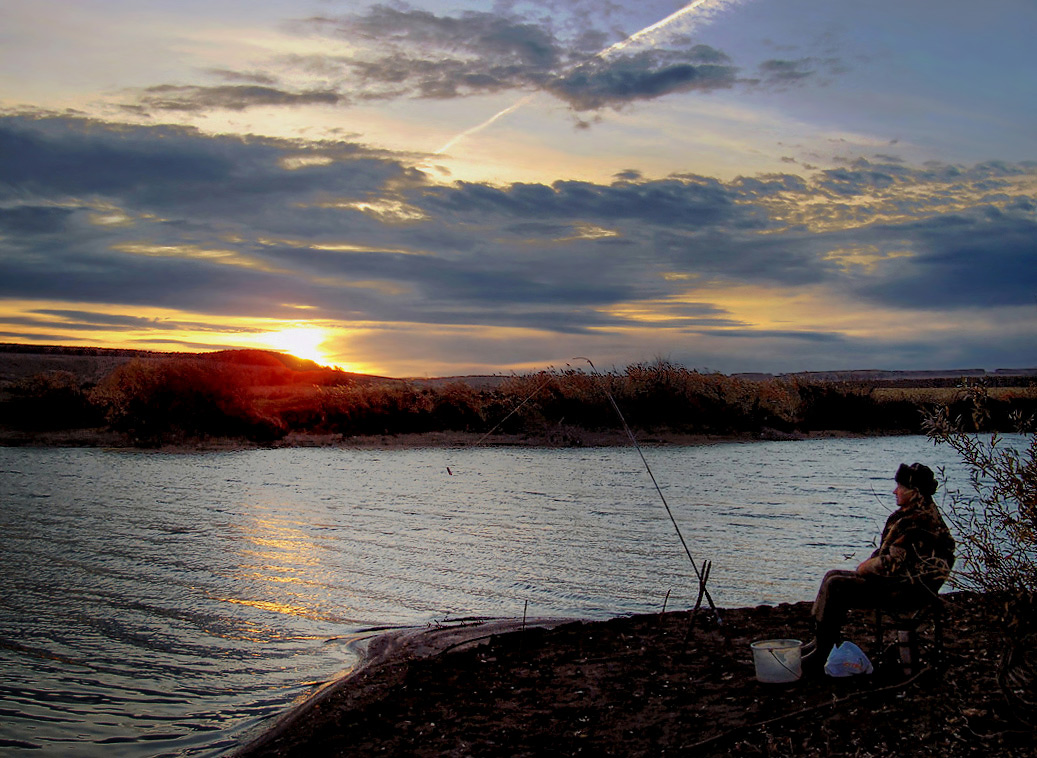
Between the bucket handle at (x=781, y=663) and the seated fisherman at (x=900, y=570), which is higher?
the seated fisherman at (x=900, y=570)

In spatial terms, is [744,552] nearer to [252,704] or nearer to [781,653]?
[781,653]

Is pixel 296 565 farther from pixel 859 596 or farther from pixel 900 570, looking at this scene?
pixel 900 570

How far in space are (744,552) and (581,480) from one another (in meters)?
10.0

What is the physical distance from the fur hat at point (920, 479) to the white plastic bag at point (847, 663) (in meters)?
1.22

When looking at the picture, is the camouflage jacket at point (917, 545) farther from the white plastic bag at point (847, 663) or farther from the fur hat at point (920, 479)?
the white plastic bag at point (847, 663)

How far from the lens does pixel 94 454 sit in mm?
30469

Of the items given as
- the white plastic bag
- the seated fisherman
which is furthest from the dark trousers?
the white plastic bag

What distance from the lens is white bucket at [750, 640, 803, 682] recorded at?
600 centimetres

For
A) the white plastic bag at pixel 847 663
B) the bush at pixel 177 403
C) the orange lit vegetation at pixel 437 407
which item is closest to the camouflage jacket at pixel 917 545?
the white plastic bag at pixel 847 663

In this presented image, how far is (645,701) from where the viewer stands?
610 centimetres

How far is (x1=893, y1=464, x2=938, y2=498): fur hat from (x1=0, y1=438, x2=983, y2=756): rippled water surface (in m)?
3.82

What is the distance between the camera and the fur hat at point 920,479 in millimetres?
5918

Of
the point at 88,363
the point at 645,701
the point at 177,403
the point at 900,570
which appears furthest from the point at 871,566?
the point at 88,363

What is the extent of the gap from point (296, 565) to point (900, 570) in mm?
8677
